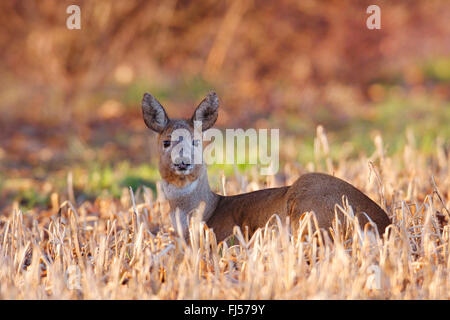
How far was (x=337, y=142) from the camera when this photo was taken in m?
13.5

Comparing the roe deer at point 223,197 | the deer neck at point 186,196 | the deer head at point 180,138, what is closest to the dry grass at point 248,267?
the roe deer at point 223,197

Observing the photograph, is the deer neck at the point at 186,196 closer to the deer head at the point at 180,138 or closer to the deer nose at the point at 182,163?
the deer head at the point at 180,138

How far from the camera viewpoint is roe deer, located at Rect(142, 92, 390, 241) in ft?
20.1

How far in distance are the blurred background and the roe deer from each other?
10.0 ft

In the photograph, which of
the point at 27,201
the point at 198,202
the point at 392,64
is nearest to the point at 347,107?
the point at 392,64

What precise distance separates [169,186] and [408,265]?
2.27 metres

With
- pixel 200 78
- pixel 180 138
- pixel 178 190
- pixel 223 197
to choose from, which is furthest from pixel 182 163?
pixel 200 78

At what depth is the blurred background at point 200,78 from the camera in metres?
12.6

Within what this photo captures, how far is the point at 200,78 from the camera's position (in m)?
17.0

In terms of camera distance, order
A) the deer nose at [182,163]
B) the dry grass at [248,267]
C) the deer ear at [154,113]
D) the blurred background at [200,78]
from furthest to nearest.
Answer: the blurred background at [200,78]
the deer ear at [154,113]
the deer nose at [182,163]
the dry grass at [248,267]

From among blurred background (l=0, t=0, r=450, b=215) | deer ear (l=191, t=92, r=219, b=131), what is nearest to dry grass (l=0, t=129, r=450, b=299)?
deer ear (l=191, t=92, r=219, b=131)

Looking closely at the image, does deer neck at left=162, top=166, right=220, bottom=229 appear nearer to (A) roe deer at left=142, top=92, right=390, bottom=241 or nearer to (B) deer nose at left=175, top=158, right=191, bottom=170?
(A) roe deer at left=142, top=92, right=390, bottom=241

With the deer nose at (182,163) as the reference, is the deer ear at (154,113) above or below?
above

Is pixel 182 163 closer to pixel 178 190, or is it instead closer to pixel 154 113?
pixel 178 190
